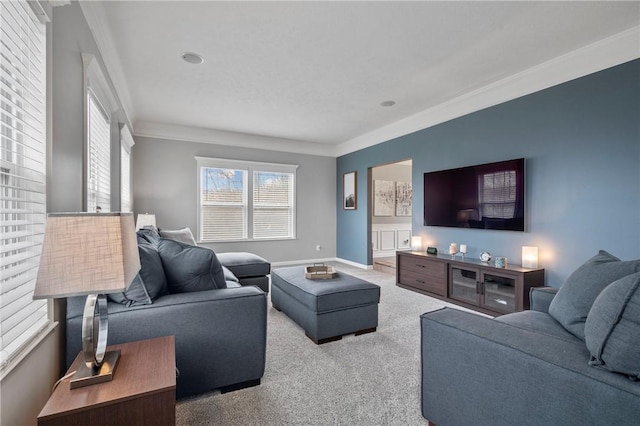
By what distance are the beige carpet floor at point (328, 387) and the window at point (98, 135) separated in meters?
1.67

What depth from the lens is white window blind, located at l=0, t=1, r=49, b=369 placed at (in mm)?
1065

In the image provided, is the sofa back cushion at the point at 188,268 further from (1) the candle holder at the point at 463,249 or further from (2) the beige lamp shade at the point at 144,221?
(1) the candle holder at the point at 463,249

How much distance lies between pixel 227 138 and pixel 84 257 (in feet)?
16.5

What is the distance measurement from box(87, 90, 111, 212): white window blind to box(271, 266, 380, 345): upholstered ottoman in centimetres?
184

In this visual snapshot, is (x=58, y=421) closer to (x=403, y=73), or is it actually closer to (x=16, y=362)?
(x=16, y=362)

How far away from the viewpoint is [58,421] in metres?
0.95

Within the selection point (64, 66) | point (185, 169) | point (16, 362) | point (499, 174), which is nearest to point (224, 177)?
point (185, 169)

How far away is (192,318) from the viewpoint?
166cm

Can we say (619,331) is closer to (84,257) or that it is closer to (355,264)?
(84,257)

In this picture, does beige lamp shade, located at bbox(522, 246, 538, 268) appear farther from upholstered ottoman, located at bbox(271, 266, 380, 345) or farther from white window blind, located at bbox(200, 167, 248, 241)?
white window blind, located at bbox(200, 167, 248, 241)

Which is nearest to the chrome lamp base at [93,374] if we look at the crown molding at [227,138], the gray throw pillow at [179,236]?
the gray throw pillow at [179,236]

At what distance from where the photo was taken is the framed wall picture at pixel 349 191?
20.3ft

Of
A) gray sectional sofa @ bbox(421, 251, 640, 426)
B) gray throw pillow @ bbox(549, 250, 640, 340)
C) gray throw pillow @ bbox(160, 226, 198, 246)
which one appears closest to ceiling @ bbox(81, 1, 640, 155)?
gray throw pillow @ bbox(160, 226, 198, 246)

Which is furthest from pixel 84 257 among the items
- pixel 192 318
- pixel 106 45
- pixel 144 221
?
pixel 144 221
